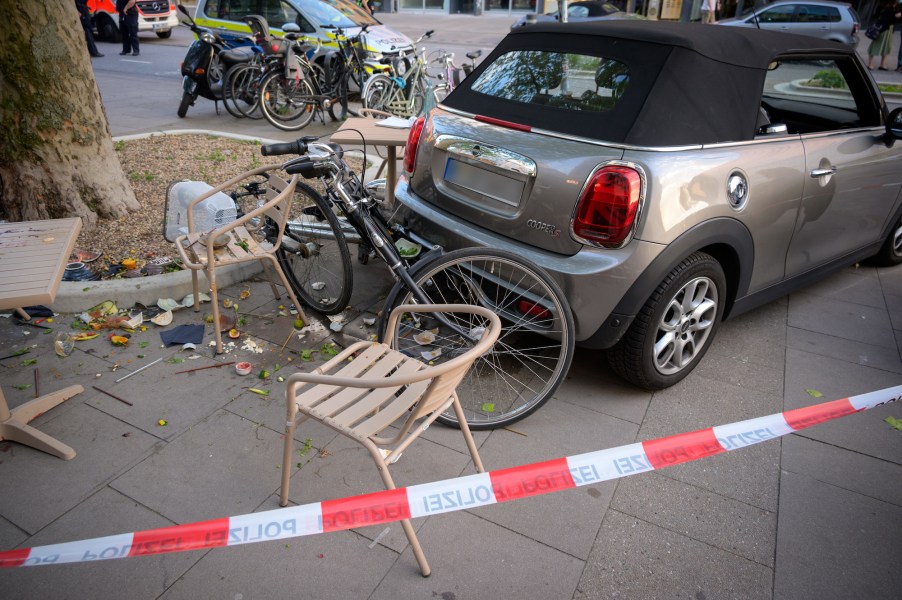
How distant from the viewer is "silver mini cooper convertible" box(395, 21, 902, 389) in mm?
2906

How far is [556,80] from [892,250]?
327cm

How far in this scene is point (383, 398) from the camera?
2.38 meters

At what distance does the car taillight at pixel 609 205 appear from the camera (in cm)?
282

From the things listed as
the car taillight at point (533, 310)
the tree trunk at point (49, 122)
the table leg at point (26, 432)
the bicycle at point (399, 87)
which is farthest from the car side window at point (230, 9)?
the car taillight at point (533, 310)

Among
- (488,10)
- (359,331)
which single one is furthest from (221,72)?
(488,10)

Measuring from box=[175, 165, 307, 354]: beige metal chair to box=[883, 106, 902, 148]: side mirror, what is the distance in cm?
366

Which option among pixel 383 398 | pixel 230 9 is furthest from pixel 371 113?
pixel 230 9

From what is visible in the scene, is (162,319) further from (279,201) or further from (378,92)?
(378,92)

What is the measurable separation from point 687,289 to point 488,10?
30.0m

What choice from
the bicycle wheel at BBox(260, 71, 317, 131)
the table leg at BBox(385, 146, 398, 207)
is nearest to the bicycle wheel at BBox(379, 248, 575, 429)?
the table leg at BBox(385, 146, 398, 207)

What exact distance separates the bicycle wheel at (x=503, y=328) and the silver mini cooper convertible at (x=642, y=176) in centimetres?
12

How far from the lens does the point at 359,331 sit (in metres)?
3.84

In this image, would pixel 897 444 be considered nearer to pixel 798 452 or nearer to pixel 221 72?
pixel 798 452

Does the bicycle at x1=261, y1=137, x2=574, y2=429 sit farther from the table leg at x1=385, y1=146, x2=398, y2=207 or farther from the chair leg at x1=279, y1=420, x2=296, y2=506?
the table leg at x1=385, y1=146, x2=398, y2=207
